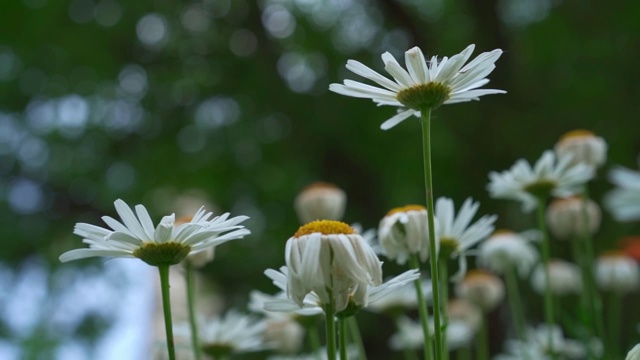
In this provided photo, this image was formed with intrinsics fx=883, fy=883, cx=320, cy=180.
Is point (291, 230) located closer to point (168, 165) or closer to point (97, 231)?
point (168, 165)

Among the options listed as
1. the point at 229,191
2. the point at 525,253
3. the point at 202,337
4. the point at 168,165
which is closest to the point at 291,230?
the point at 229,191

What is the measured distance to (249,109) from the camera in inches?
104

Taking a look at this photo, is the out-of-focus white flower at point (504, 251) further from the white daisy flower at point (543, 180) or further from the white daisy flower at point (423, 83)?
the white daisy flower at point (423, 83)

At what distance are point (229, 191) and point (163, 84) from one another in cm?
42

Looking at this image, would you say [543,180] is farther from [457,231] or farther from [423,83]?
[423,83]

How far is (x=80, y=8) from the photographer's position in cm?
263

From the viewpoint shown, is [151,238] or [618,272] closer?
[151,238]

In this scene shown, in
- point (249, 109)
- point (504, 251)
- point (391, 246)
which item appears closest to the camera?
point (391, 246)

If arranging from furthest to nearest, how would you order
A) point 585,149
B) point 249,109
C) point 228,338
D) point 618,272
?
point 249,109 < point 618,272 < point 585,149 < point 228,338

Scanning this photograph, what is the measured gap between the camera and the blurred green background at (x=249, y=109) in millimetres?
2350

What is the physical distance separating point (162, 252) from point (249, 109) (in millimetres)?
2191

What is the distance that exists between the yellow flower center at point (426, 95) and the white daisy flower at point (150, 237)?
0.12 m

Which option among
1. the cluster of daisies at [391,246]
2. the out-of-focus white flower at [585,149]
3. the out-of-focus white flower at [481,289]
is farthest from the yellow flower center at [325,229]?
the out-of-focus white flower at [481,289]

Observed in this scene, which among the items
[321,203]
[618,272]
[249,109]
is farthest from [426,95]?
[249,109]
